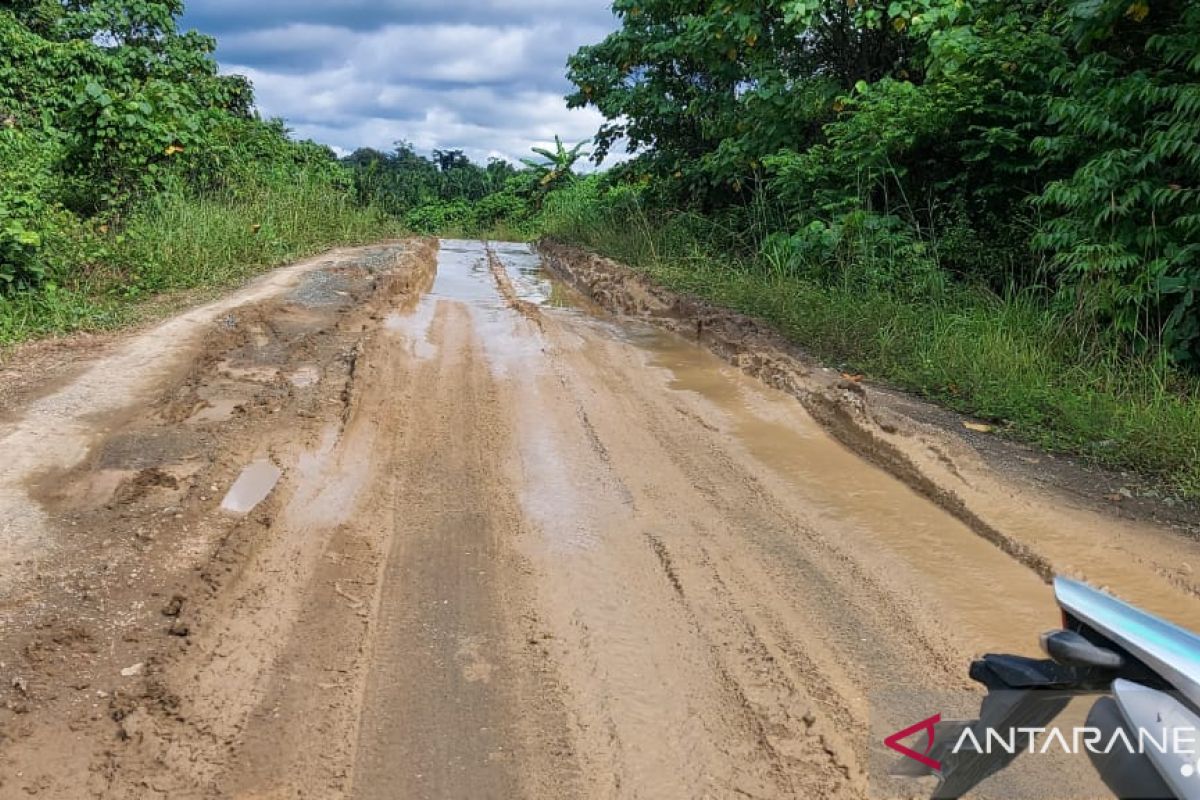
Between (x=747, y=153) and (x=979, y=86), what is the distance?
3.93 m

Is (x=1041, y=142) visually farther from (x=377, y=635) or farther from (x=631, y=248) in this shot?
(x=631, y=248)

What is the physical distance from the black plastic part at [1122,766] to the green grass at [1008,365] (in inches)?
148

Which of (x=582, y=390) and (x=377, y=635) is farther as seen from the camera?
(x=582, y=390)

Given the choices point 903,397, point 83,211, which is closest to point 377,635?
point 903,397

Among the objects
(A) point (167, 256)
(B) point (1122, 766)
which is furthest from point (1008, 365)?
(A) point (167, 256)

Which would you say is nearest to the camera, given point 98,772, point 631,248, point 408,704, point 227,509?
point 98,772

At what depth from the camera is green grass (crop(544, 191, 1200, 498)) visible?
496 cm

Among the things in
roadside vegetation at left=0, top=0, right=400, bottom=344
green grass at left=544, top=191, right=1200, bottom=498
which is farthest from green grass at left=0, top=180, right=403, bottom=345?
green grass at left=544, top=191, right=1200, bottom=498

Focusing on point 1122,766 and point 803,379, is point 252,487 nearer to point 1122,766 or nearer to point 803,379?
point 1122,766

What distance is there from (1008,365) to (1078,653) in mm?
5405

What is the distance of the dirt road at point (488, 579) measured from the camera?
95.2 inches

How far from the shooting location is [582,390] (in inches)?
250

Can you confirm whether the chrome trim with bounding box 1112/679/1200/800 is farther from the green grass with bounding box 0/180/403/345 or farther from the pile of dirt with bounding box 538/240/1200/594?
the green grass with bounding box 0/180/403/345

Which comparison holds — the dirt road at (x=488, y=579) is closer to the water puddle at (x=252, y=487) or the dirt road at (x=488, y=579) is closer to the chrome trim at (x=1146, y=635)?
the water puddle at (x=252, y=487)
